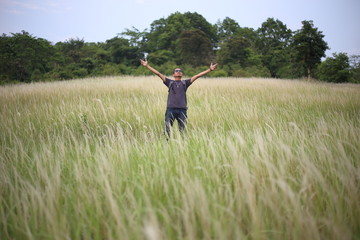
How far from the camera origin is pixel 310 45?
26.7 m

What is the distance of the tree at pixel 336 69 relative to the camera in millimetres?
38344

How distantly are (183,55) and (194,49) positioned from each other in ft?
8.58

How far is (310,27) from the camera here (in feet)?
87.6

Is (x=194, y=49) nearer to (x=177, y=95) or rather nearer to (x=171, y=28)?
(x=171, y=28)

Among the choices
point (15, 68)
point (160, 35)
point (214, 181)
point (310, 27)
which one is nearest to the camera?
point (214, 181)

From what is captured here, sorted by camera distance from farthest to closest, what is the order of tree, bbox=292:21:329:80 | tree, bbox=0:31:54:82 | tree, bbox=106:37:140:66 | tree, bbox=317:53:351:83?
tree, bbox=106:37:140:66
tree, bbox=317:53:351:83
tree, bbox=0:31:54:82
tree, bbox=292:21:329:80

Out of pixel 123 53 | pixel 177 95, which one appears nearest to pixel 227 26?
pixel 123 53

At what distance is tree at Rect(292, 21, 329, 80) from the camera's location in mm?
26547

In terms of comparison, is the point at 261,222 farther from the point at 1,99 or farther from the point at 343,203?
the point at 1,99

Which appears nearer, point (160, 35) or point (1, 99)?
point (1, 99)

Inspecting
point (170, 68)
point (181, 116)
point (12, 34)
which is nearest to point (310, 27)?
point (170, 68)

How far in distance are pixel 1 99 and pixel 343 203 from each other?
11.1 m

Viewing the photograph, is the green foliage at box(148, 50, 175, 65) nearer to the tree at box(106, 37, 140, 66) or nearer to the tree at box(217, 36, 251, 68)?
the tree at box(106, 37, 140, 66)

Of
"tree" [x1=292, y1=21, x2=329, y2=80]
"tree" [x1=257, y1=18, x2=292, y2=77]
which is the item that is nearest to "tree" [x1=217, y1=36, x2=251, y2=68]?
"tree" [x1=257, y1=18, x2=292, y2=77]
